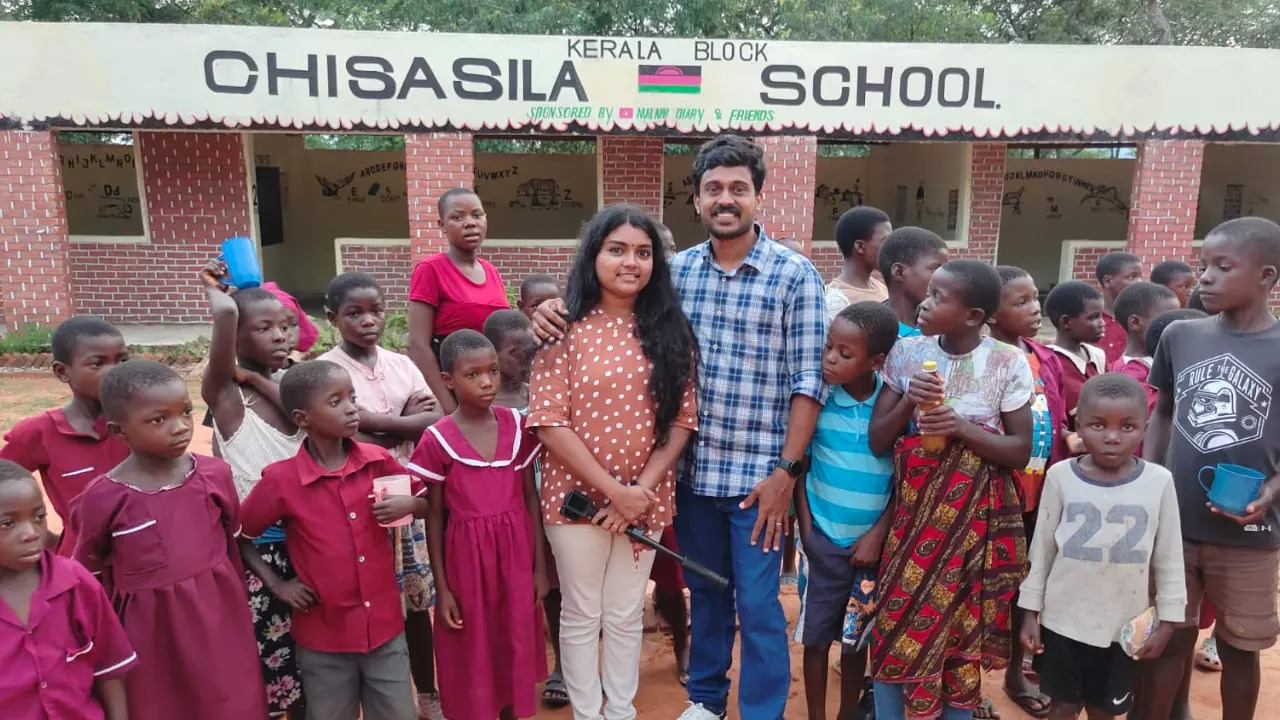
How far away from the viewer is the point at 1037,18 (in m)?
16.8

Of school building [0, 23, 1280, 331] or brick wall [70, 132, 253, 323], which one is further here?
brick wall [70, 132, 253, 323]

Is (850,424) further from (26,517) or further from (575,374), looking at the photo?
(26,517)

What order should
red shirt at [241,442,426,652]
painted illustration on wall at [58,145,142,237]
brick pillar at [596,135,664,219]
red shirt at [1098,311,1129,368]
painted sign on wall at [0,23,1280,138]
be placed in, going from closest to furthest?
red shirt at [241,442,426,652], red shirt at [1098,311,1129,368], painted sign on wall at [0,23,1280,138], brick pillar at [596,135,664,219], painted illustration on wall at [58,145,142,237]

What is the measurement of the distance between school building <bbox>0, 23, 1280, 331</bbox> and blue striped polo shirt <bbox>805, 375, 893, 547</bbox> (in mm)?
6424

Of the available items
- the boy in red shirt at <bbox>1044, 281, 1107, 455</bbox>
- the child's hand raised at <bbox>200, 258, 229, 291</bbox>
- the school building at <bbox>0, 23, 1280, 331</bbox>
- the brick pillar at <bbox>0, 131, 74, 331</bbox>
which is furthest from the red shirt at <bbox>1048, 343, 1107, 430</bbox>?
the brick pillar at <bbox>0, 131, 74, 331</bbox>

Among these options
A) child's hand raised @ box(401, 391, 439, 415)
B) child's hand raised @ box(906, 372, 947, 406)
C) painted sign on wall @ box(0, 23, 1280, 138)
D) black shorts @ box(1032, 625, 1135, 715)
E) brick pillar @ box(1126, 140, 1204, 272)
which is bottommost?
black shorts @ box(1032, 625, 1135, 715)

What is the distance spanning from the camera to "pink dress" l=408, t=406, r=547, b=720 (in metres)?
2.33

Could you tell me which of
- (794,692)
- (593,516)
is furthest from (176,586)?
(794,692)

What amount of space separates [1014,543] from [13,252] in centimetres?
950

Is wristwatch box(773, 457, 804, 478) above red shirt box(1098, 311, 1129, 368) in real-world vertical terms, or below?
below

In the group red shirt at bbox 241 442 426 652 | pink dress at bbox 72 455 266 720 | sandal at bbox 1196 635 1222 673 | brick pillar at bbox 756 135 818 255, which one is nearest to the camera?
pink dress at bbox 72 455 266 720

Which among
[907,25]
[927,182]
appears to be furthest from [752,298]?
[907,25]

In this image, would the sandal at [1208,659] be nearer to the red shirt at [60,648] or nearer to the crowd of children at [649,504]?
the crowd of children at [649,504]

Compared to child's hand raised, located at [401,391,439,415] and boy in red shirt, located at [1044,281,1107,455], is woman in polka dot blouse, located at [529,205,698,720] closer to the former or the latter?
child's hand raised, located at [401,391,439,415]
